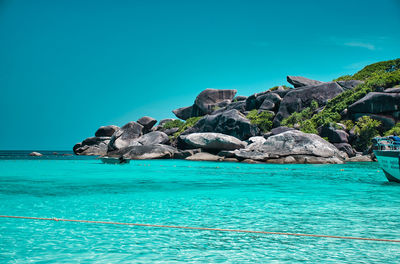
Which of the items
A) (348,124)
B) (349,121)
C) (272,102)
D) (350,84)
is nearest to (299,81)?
(272,102)

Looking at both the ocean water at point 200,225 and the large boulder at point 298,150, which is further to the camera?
the large boulder at point 298,150

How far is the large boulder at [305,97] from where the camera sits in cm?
4619

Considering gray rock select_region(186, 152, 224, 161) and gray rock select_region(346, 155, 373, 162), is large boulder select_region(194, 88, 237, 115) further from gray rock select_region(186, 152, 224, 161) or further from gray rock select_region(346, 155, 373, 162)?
gray rock select_region(346, 155, 373, 162)

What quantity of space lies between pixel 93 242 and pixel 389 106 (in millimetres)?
35836

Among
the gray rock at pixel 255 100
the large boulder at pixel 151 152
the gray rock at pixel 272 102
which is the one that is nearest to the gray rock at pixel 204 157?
the large boulder at pixel 151 152

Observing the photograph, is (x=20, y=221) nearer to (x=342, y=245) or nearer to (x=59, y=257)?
(x=59, y=257)

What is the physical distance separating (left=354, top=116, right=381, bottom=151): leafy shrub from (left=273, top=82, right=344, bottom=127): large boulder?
368 inches

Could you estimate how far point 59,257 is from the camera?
5758mm

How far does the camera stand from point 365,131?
117 ft

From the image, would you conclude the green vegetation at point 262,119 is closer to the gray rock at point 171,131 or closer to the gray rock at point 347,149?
the gray rock at point 347,149

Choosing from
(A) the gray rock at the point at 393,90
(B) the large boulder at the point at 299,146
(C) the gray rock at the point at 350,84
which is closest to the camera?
(B) the large boulder at the point at 299,146

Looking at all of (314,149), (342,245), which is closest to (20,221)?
(342,245)

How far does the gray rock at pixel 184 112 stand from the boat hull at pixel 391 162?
1917 inches

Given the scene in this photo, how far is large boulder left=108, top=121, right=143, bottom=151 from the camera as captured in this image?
48.9 m
